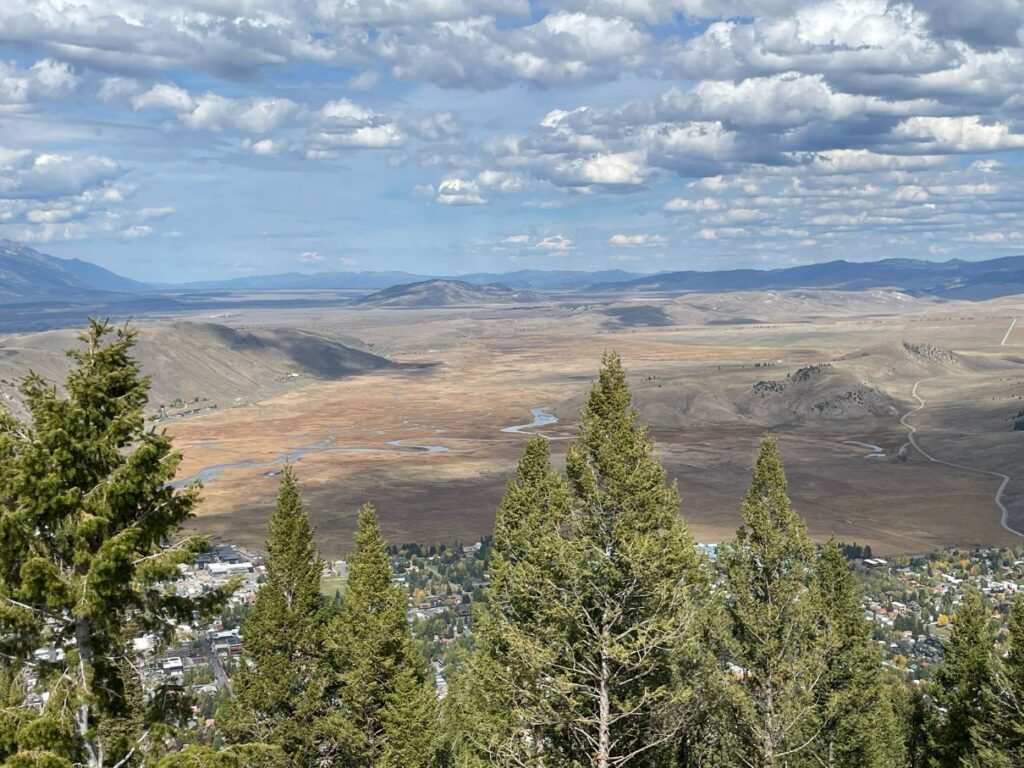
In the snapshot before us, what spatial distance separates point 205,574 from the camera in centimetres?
9944

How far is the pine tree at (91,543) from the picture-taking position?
44.2 feet

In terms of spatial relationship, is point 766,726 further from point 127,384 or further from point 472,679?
point 127,384

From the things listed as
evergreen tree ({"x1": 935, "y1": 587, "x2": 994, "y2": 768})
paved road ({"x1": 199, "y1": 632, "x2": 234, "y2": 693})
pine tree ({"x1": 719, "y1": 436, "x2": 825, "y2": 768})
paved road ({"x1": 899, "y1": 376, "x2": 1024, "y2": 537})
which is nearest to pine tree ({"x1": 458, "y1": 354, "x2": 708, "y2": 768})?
pine tree ({"x1": 719, "y1": 436, "x2": 825, "y2": 768})

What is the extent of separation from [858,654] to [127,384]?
25286 millimetres

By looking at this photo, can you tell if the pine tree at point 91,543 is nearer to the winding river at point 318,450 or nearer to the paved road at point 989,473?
the paved road at point 989,473

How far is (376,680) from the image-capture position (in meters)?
26.8

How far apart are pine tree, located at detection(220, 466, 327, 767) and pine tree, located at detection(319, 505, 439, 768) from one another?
735 mm

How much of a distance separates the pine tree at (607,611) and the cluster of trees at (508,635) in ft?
0.21

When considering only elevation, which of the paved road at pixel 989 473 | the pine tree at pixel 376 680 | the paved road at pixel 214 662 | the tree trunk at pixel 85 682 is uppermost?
the tree trunk at pixel 85 682

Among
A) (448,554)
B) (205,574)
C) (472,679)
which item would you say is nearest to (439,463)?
(448,554)

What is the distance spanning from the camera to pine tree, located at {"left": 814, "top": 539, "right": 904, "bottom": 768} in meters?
29.8

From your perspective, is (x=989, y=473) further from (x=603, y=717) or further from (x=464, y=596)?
(x=603, y=717)

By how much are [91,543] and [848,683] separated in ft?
80.0

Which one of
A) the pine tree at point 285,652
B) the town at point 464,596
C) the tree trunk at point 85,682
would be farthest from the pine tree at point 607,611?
the town at point 464,596
